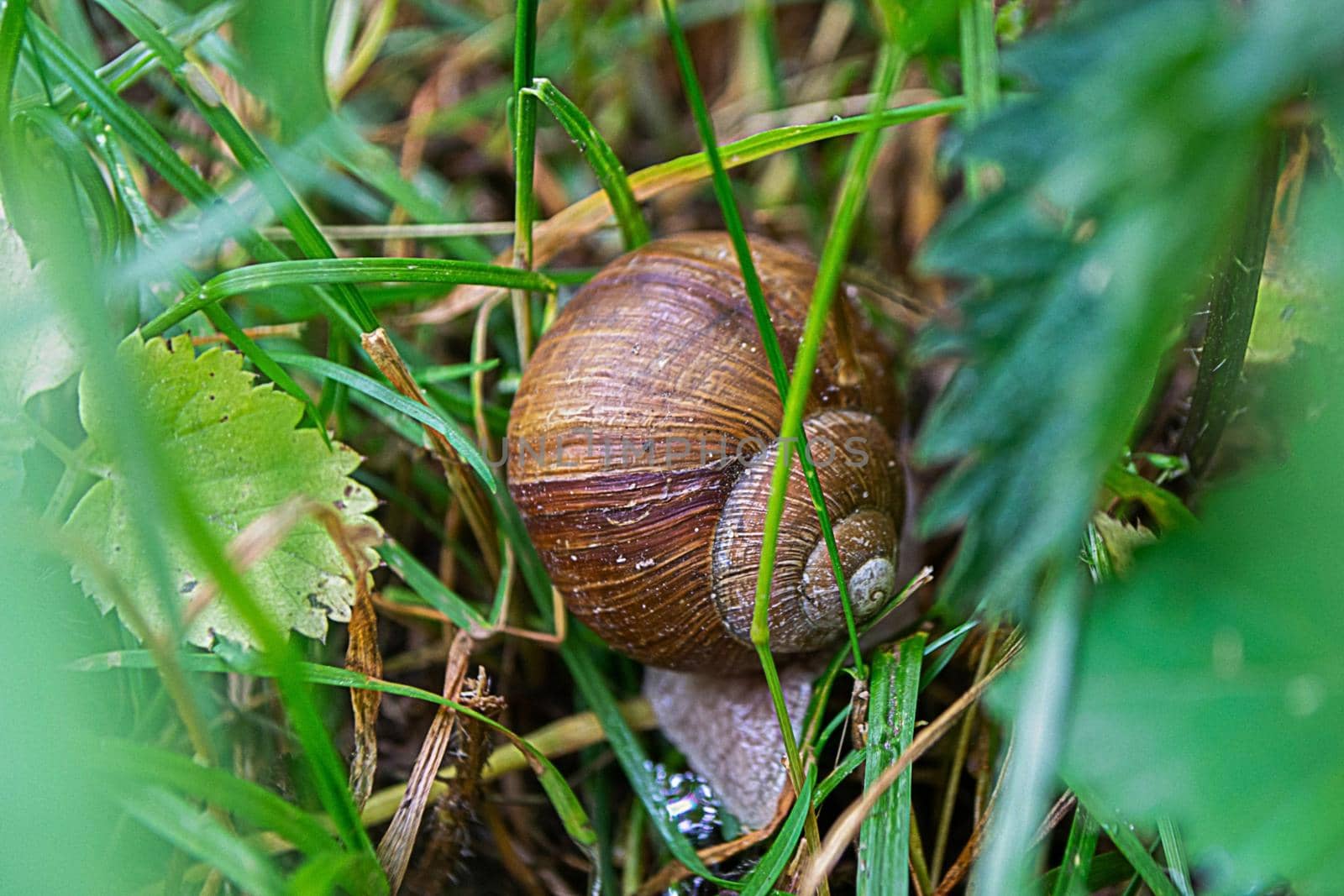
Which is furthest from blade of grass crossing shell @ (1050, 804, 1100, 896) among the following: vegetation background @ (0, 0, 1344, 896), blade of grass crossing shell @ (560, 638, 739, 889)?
blade of grass crossing shell @ (560, 638, 739, 889)

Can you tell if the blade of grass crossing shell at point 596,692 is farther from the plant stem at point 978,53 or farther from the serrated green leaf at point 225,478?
the plant stem at point 978,53

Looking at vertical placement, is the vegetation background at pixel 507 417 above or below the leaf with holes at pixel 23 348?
below

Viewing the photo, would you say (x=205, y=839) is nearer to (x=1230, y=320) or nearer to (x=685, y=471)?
(x=685, y=471)

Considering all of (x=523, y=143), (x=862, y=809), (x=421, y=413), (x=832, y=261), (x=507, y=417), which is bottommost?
(x=862, y=809)

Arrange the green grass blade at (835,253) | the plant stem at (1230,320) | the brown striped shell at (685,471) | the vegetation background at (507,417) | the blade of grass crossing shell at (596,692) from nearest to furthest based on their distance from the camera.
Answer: the vegetation background at (507,417) < the green grass blade at (835,253) < the plant stem at (1230,320) < the brown striped shell at (685,471) < the blade of grass crossing shell at (596,692)

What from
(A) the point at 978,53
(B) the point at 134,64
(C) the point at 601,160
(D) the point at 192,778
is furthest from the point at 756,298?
(B) the point at 134,64

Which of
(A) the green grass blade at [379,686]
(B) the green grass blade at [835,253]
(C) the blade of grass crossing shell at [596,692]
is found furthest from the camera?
(C) the blade of grass crossing shell at [596,692]

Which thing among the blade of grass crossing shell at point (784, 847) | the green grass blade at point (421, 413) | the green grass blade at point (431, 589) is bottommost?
the blade of grass crossing shell at point (784, 847)

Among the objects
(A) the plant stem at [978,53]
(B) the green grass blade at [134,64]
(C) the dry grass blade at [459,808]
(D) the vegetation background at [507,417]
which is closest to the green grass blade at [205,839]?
(D) the vegetation background at [507,417]
